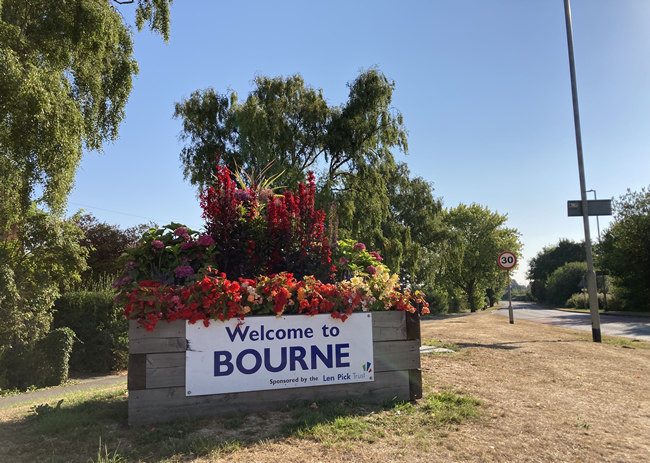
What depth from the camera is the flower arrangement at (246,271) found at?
3.96 meters

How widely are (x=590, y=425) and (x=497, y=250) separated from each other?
4370 centimetres

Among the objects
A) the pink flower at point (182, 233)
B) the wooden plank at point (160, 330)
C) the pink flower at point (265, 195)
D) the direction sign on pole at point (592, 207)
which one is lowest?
the wooden plank at point (160, 330)

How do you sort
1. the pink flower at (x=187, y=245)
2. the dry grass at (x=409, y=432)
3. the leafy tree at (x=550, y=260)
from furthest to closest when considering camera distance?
1. the leafy tree at (x=550, y=260)
2. the pink flower at (x=187, y=245)
3. the dry grass at (x=409, y=432)

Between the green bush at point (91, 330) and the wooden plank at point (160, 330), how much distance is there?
9.54m

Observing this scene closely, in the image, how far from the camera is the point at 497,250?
4478 cm

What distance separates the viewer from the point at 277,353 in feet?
13.8

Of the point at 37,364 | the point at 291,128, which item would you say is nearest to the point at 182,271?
the point at 37,364

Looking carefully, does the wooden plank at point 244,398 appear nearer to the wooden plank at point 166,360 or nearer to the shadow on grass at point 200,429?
the shadow on grass at point 200,429

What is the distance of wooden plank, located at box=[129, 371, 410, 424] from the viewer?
3.83 m

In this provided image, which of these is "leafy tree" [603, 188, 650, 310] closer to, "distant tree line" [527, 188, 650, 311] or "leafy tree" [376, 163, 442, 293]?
"distant tree line" [527, 188, 650, 311]

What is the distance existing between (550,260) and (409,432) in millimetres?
75545

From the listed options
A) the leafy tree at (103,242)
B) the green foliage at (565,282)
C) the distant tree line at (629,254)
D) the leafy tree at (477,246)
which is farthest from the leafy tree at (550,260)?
the leafy tree at (103,242)

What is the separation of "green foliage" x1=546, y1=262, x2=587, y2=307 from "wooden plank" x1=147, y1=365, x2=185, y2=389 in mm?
53315

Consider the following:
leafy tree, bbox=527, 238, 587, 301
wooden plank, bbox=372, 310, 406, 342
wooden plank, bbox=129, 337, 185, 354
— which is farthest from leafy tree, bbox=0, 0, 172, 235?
leafy tree, bbox=527, 238, 587, 301
